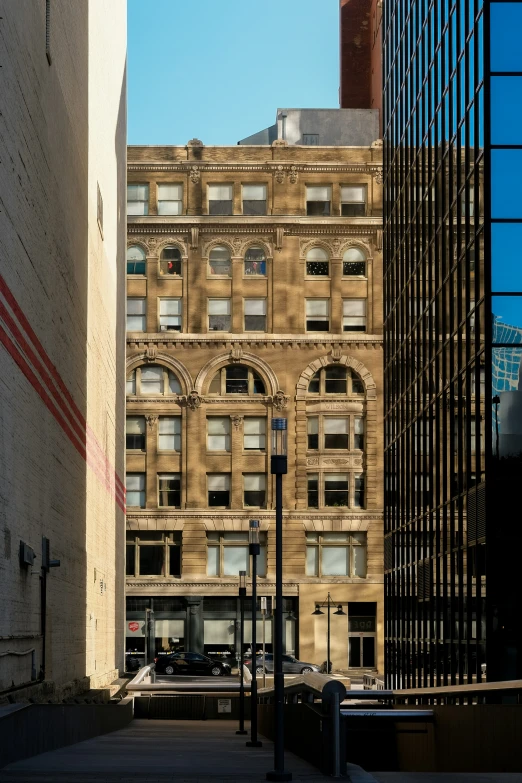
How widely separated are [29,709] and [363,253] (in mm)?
61088

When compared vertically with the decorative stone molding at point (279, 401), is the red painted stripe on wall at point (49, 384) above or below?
below

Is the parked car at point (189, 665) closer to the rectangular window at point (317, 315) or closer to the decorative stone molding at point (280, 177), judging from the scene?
the rectangular window at point (317, 315)

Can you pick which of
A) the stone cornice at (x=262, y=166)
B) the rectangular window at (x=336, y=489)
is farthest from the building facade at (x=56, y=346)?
the stone cornice at (x=262, y=166)

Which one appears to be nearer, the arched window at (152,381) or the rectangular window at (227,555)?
the rectangular window at (227,555)

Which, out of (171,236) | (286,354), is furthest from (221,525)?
(171,236)

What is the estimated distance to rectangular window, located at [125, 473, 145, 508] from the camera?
248 ft

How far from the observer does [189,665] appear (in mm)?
68562

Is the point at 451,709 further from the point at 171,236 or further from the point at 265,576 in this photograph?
the point at 171,236

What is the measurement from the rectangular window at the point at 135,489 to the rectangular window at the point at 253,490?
227 inches

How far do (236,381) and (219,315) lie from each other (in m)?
3.96

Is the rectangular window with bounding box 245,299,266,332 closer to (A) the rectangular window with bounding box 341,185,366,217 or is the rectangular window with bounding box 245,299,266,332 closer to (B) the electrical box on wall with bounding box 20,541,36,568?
(A) the rectangular window with bounding box 341,185,366,217

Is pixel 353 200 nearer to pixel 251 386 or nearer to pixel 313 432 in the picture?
pixel 251 386

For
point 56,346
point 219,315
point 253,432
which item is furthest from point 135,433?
point 56,346

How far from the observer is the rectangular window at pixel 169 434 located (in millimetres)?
76125
